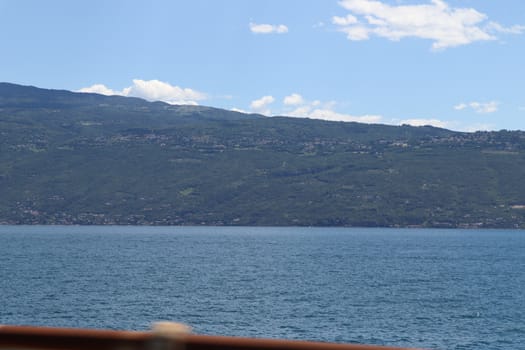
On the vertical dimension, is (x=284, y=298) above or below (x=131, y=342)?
below

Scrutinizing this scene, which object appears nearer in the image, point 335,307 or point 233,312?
point 233,312

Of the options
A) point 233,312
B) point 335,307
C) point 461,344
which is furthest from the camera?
point 335,307

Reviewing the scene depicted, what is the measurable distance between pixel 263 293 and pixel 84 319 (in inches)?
1419

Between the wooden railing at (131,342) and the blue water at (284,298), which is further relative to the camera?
the blue water at (284,298)

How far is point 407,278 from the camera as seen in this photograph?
14562 cm

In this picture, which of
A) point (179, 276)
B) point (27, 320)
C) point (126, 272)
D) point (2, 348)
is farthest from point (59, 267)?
point (2, 348)

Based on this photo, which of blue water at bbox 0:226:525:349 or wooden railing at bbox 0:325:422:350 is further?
blue water at bbox 0:226:525:349

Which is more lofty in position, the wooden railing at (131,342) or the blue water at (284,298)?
the wooden railing at (131,342)

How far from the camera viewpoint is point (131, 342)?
5852mm

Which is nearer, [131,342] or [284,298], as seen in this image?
[131,342]

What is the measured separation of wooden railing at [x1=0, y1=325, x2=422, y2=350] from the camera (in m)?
5.55

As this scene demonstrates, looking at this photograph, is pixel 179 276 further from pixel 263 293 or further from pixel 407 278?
pixel 407 278

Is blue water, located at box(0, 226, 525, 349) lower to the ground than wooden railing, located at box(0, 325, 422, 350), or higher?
lower

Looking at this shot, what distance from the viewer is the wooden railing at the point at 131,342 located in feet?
18.2
